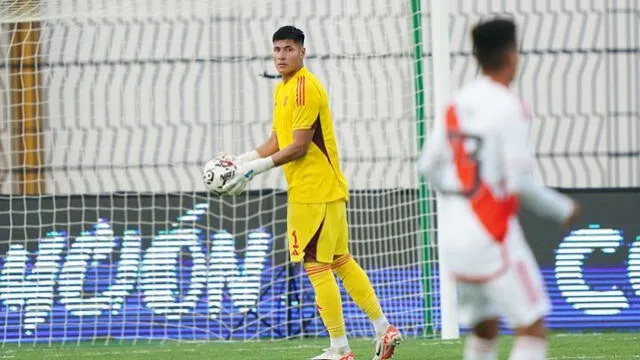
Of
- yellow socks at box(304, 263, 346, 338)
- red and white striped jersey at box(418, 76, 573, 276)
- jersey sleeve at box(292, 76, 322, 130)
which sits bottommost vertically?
yellow socks at box(304, 263, 346, 338)

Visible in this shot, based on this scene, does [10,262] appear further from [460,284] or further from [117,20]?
[460,284]

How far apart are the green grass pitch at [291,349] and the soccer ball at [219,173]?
Result: 144 centimetres

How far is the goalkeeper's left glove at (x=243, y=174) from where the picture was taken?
7.59 meters

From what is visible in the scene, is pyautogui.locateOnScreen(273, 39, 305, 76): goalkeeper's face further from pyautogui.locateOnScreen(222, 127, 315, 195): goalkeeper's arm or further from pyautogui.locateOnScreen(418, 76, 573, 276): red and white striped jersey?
pyautogui.locateOnScreen(418, 76, 573, 276): red and white striped jersey

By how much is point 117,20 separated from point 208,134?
1388 mm

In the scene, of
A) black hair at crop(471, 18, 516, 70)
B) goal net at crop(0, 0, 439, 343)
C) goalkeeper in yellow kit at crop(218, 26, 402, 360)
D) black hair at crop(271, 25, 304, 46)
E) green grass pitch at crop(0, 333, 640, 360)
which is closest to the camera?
black hair at crop(471, 18, 516, 70)

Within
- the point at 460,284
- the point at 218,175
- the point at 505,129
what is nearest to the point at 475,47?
the point at 505,129

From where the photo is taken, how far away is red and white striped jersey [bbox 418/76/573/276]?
4.77 metres

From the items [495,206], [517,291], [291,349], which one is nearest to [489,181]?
[495,206]

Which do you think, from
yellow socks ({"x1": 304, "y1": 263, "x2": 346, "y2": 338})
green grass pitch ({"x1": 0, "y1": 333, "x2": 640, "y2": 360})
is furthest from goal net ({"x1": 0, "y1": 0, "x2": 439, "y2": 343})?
yellow socks ({"x1": 304, "y1": 263, "x2": 346, "y2": 338})

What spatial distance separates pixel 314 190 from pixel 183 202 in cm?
340

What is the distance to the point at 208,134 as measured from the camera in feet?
42.8

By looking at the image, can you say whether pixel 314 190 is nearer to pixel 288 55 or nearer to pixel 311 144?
pixel 311 144

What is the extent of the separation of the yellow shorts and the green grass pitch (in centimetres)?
90
